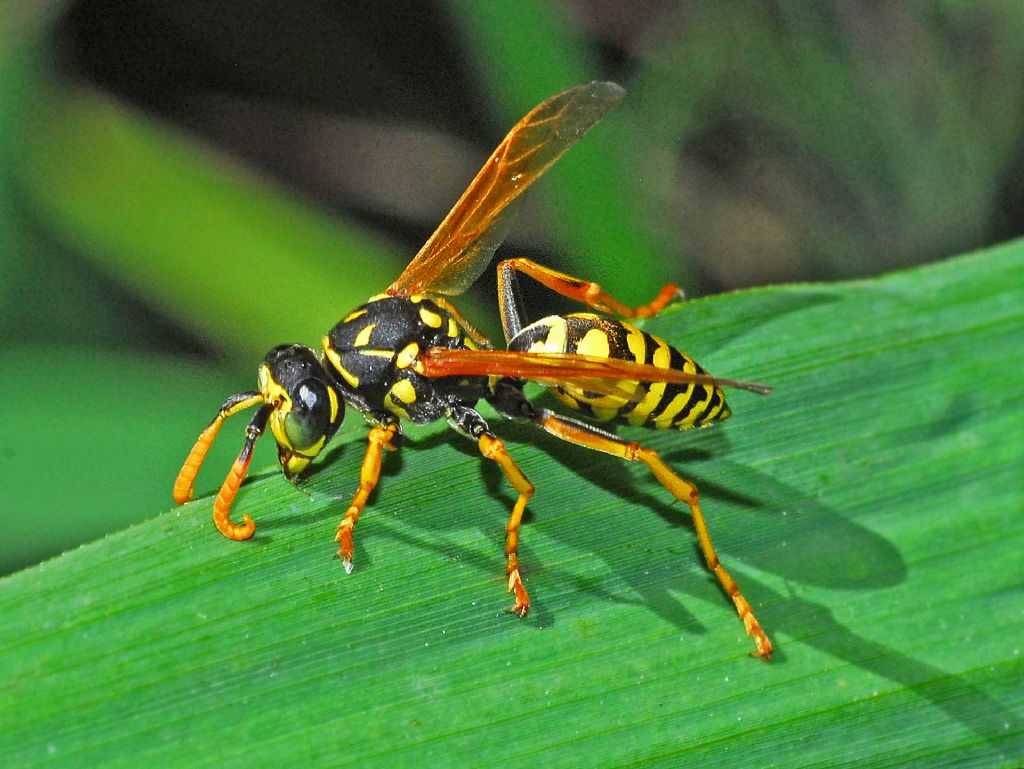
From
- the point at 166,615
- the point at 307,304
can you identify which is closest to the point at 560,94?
the point at 307,304

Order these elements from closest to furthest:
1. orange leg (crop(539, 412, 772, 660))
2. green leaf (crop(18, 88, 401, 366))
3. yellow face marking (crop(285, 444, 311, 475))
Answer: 1. orange leg (crop(539, 412, 772, 660))
2. yellow face marking (crop(285, 444, 311, 475))
3. green leaf (crop(18, 88, 401, 366))

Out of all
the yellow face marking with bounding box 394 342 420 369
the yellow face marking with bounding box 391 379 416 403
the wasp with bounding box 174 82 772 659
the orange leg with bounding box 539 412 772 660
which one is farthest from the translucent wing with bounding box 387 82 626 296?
the orange leg with bounding box 539 412 772 660

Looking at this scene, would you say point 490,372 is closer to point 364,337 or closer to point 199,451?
point 364,337

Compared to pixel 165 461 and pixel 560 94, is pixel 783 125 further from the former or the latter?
pixel 165 461

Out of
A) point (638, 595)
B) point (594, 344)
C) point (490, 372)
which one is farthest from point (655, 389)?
point (638, 595)

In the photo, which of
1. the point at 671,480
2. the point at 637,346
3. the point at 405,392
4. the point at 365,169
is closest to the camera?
the point at 671,480

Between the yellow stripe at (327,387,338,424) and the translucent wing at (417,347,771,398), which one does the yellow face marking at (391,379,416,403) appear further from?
the yellow stripe at (327,387,338,424)
